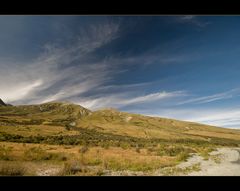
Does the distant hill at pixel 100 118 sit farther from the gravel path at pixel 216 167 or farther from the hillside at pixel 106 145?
the gravel path at pixel 216 167

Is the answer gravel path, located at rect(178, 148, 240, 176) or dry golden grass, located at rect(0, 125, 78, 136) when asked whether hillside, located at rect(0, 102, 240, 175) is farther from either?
gravel path, located at rect(178, 148, 240, 176)

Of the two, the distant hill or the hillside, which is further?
the distant hill

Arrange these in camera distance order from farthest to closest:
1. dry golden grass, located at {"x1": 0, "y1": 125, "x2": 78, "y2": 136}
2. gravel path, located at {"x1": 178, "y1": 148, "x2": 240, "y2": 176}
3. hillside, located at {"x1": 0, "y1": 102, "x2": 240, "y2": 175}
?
1. dry golden grass, located at {"x1": 0, "y1": 125, "x2": 78, "y2": 136}
2. hillside, located at {"x1": 0, "y1": 102, "x2": 240, "y2": 175}
3. gravel path, located at {"x1": 178, "y1": 148, "x2": 240, "y2": 176}

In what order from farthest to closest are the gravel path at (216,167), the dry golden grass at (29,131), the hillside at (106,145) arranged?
the dry golden grass at (29,131) → the hillside at (106,145) → the gravel path at (216,167)

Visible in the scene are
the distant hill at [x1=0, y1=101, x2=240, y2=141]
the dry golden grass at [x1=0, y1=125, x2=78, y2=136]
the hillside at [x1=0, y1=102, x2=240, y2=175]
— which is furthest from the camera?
the distant hill at [x1=0, y1=101, x2=240, y2=141]

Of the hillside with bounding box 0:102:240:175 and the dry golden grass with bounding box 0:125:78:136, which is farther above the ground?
the dry golden grass with bounding box 0:125:78:136

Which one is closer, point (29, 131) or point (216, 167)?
point (216, 167)

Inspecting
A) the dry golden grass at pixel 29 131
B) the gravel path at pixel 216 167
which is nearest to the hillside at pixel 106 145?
the dry golden grass at pixel 29 131

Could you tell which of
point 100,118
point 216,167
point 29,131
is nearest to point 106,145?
point 216,167

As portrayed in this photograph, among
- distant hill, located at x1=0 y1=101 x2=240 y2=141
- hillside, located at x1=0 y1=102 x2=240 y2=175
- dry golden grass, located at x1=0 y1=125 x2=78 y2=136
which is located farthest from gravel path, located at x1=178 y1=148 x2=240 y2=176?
distant hill, located at x1=0 y1=101 x2=240 y2=141

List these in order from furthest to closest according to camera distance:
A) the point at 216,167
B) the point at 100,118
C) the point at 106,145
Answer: the point at 100,118 → the point at 106,145 → the point at 216,167

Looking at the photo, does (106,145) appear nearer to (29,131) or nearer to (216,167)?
(216,167)
